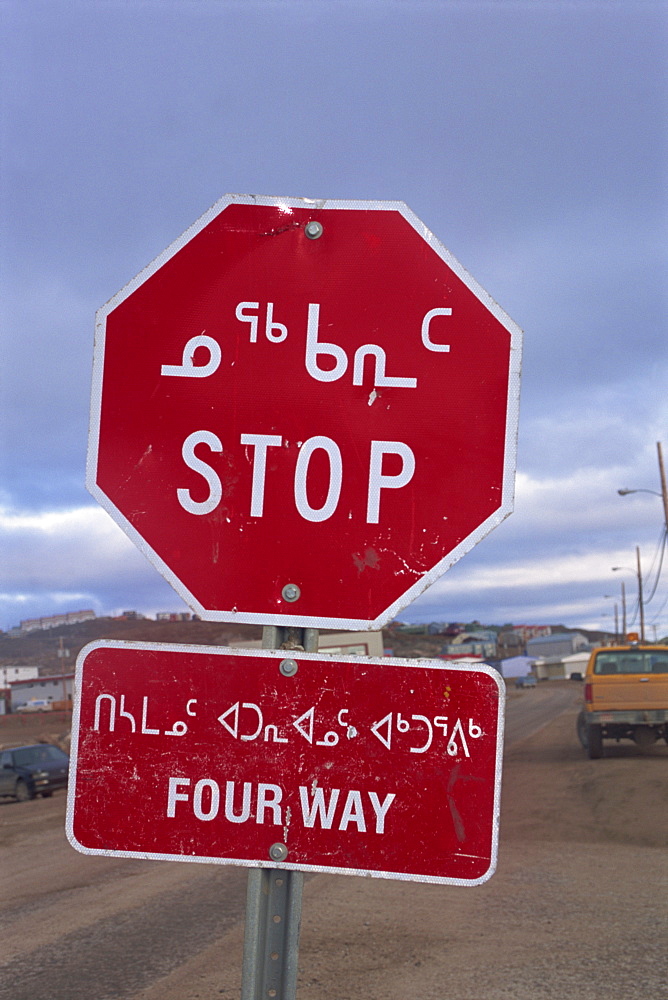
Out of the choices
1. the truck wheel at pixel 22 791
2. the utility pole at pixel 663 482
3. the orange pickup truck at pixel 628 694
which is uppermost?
the utility pole at pixel 663 482

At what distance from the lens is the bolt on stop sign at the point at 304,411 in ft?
6.44

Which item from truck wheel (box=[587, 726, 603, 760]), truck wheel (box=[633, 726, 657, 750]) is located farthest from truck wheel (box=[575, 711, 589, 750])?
truck wheel (box=[633, 726, 657, 750])

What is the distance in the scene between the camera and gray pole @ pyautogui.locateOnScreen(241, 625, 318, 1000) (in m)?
1.84

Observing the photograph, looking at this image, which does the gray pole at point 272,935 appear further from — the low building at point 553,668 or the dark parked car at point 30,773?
the low building at point 553,668

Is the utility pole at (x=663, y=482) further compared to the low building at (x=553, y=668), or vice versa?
the low building at (x=553, y=668)

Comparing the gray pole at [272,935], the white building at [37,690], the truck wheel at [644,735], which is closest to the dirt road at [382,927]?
the gray pole at [272,935]

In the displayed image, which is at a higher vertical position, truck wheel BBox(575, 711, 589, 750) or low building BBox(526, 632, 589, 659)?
low building BBox(526, 632, 589, 659)

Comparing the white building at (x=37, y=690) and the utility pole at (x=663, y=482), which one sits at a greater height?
the utility pole at (x=663, y=482)

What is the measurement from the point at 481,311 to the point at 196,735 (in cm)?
106

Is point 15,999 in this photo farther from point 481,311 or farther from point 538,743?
point 538,743

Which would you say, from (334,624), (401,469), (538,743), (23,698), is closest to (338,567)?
(334,624)

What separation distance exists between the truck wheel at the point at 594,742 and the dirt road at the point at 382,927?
6337 millimetres

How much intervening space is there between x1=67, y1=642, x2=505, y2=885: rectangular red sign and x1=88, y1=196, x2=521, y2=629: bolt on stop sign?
137 millimetres

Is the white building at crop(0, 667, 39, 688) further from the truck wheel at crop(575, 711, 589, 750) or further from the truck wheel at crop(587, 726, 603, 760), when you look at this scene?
the truck wheel at crop(587, 726, 603, 760)
